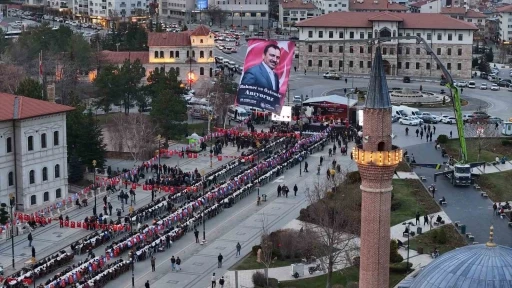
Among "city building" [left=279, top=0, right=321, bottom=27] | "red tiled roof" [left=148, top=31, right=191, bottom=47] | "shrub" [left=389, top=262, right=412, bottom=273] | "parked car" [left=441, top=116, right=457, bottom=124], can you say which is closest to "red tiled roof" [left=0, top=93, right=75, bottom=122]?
"shrub" [left=389, top=262, right=412, bottom=273]

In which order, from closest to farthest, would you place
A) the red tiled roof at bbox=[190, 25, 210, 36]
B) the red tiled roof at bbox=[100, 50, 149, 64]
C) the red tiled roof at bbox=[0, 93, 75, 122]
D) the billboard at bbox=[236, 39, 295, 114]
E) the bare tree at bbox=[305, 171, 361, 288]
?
the bare tree at bbox=[305, 171, 361, 288]
the billboard at bbox=[236, 39, 295, 114]
the red tiled roof at bbox=[0, 93, 75, 122]
the red tiled roof at bbox=[100, 50, 149, 64]
the red tiled roof at bbox=[190, 25, 210, 36]

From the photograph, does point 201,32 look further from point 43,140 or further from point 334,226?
point 334,226

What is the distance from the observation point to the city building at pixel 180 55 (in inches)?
4476

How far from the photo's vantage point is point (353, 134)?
83562mm

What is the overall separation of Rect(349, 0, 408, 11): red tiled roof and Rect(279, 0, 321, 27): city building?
1063 centimetres

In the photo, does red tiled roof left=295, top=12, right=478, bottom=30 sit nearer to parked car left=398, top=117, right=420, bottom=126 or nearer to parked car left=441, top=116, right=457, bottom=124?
parked car left=441, top=116, right=457, bottom=124

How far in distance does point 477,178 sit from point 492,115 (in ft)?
83.3

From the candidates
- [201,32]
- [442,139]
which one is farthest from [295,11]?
[442,139]

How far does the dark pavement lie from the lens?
58.5 metres

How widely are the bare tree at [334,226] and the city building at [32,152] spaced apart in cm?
1570

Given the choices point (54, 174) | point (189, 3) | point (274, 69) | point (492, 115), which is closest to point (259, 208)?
point (274, 69)

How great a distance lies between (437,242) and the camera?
185ft

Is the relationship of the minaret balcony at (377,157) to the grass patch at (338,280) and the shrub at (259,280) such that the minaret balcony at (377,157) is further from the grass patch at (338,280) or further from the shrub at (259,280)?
the shrub at (259,280)

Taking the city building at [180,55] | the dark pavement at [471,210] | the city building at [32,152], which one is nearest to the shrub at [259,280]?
the dark pavement at [471,210]
